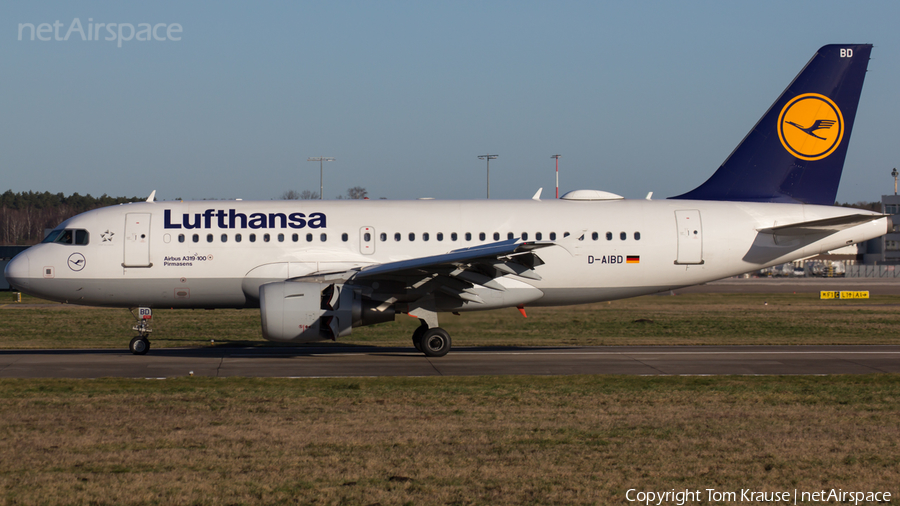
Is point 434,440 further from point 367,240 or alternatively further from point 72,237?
point 72,237

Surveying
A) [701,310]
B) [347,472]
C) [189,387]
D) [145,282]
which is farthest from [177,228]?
[701,310]

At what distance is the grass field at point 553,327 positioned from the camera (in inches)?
972

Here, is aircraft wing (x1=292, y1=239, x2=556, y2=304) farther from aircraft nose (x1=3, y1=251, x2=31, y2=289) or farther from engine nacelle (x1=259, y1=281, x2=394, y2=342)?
aircraft nose (x1=3, y1=251, x2=31, y2=289)

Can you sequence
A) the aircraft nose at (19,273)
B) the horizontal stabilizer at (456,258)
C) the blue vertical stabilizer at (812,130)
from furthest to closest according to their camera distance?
1. the blue vertical stabilizer at (812,130)
2. the aircraft nose at (19,273)
3. the horizontal stabilizer at (456,258)

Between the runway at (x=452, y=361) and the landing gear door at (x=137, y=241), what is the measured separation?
252 cm

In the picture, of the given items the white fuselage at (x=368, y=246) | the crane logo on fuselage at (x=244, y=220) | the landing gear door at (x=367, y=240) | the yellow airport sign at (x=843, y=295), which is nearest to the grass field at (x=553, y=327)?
the landing gear door at (x=367, y=240)

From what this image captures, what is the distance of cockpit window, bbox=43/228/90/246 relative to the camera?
68.3ft

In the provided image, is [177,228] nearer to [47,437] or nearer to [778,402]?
[47,437]

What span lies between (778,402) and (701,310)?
25.4 meters

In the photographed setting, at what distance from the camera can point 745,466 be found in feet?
28.7

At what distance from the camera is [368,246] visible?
20719 mm

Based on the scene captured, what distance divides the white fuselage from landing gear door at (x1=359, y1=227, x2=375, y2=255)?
3cm

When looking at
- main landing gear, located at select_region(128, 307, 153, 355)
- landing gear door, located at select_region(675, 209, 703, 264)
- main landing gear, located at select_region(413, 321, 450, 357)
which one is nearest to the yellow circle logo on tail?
landing gear door, located at select_region(675, 209, 703, 264)

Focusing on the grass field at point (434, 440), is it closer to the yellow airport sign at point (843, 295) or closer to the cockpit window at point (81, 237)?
the cockpit window at point (81, 237)
